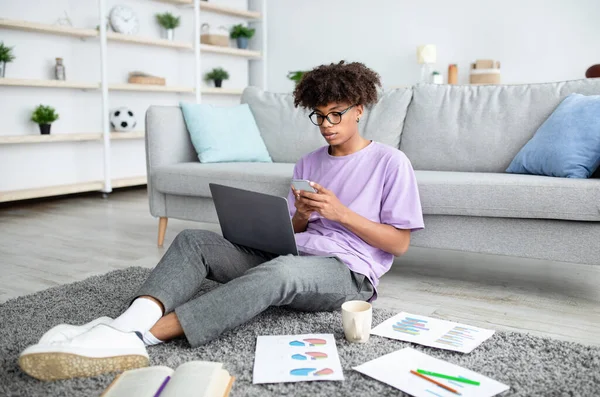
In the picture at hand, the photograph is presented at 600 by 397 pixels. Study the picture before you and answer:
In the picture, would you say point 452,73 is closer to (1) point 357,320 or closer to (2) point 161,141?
(2) point 161,141

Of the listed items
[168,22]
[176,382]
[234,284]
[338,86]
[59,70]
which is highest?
[168,22]

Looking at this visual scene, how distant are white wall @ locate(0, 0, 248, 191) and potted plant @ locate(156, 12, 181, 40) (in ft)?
0.31

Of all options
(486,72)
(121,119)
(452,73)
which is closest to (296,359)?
(121,119)

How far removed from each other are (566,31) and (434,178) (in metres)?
3.21

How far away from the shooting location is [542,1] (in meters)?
4.74

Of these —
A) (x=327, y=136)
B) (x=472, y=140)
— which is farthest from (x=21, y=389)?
(x=472, y=140)

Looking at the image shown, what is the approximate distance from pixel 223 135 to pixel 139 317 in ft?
5.60

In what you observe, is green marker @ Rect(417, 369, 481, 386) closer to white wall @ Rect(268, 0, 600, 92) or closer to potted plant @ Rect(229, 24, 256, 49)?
white wall @ Rect(268, 0, 600, 92)

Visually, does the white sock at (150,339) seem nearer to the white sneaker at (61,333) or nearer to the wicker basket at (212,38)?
the white sneaker at (61,333)

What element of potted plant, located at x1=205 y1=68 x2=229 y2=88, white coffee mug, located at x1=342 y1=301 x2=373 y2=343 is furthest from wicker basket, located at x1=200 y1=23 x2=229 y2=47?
white coffee mug, located at x1=342 y1=301 x2=373 y2=343

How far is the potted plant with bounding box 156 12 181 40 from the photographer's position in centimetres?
514

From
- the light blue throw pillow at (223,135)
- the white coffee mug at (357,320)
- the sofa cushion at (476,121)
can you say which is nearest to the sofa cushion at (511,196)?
the sofa cushion at (476,121)

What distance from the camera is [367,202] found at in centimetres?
179

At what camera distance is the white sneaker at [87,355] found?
50.5 inches
